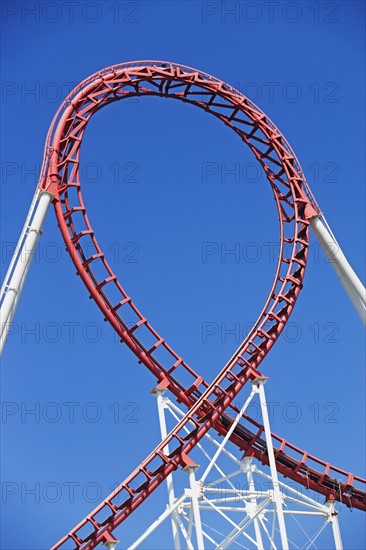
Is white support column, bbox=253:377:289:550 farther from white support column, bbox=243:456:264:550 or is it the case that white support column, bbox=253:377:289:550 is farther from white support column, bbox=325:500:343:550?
white support column, bbox=325:500:343:550

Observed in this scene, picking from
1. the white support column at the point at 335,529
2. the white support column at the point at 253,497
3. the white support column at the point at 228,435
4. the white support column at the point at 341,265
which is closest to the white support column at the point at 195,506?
the white support column at the point at 228,435

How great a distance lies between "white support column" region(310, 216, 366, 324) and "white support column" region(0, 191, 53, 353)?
20.1 feet

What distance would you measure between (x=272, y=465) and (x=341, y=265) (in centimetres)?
483

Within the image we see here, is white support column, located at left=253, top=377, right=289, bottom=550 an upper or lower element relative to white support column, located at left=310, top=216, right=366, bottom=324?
lower

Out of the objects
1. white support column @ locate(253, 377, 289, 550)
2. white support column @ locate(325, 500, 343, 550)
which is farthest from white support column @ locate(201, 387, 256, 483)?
white support column @ locate(325, 500, 343, 550)

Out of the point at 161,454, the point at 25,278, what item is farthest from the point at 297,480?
the point at 25,278

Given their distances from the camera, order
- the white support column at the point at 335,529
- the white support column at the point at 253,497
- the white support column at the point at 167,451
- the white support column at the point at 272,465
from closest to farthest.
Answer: the white support column at the point at 272,465 → the white support column at the point at 167,451 → the white support column at the point at 253,497 → the white support column at the point at 335,529

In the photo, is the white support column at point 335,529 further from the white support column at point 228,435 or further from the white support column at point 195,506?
the white support column at point 195,506

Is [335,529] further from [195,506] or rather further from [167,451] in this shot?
[167,451]

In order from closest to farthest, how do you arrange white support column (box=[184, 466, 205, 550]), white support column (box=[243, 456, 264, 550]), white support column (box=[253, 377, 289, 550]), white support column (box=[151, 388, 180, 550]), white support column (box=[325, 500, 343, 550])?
white support column (box=[184, 466, 205, 550])
white support column (box=[253, 377, 289, 550])
white support column (box=[151, 388, 180, 550])
white support column (box=[243, 456, 264, 550])
white support column (box=[325, 500, 343, 550])

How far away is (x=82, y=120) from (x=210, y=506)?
8.26 m

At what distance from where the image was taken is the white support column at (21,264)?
47.2 feet

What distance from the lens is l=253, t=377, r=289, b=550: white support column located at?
1448 cm

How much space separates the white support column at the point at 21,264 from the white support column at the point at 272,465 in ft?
16.5
